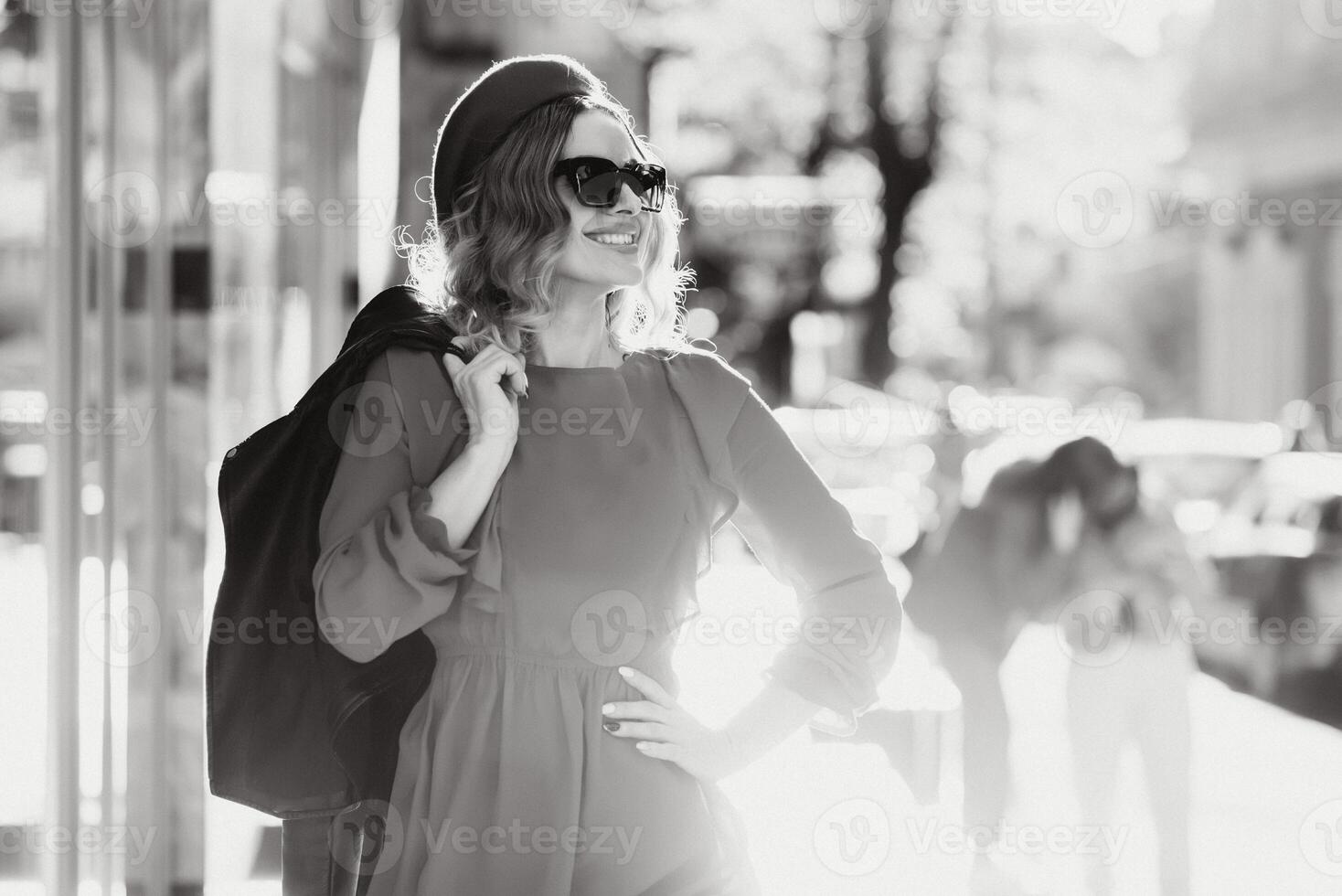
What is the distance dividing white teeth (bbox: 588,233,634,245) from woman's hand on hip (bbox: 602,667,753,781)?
1.99 ft

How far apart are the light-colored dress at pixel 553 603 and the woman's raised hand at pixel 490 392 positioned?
0.04 metres

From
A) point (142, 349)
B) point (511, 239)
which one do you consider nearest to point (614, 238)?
point (511, 239)

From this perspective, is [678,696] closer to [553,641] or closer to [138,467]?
[553,641]

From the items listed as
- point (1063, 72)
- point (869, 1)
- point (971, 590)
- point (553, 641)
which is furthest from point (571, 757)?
point (1063, 72)

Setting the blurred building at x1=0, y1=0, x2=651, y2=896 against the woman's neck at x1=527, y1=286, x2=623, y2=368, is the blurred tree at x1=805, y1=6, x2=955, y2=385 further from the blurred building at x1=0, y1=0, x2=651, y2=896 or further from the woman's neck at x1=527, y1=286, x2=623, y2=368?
the woman's neck at x1=527, y1=286, x2=623, y2=368

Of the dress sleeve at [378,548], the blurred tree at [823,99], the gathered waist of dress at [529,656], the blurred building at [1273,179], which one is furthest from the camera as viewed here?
the blurred building at [1273,179]

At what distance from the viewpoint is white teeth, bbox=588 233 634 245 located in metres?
1.99

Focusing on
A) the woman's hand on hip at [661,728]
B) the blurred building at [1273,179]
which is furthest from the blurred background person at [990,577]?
the blurred building at [1273,179]

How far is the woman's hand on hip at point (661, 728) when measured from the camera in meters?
1.88

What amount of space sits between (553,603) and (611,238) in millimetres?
533

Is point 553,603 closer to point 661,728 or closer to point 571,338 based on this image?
point 661,728

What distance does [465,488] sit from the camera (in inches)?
70.4

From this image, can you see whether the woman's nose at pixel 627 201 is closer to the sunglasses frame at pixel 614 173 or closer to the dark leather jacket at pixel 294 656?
the sunglasses frame at pixel 614 173

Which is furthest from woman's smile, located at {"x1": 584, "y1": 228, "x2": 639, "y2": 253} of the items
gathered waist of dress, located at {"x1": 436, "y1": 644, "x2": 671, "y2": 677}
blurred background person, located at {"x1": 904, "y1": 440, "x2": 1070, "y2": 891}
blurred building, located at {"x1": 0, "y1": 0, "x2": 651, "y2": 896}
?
blurred background person, located at {"x1": 904, "y1": 440, "x2": 1070, "y2": 891}
